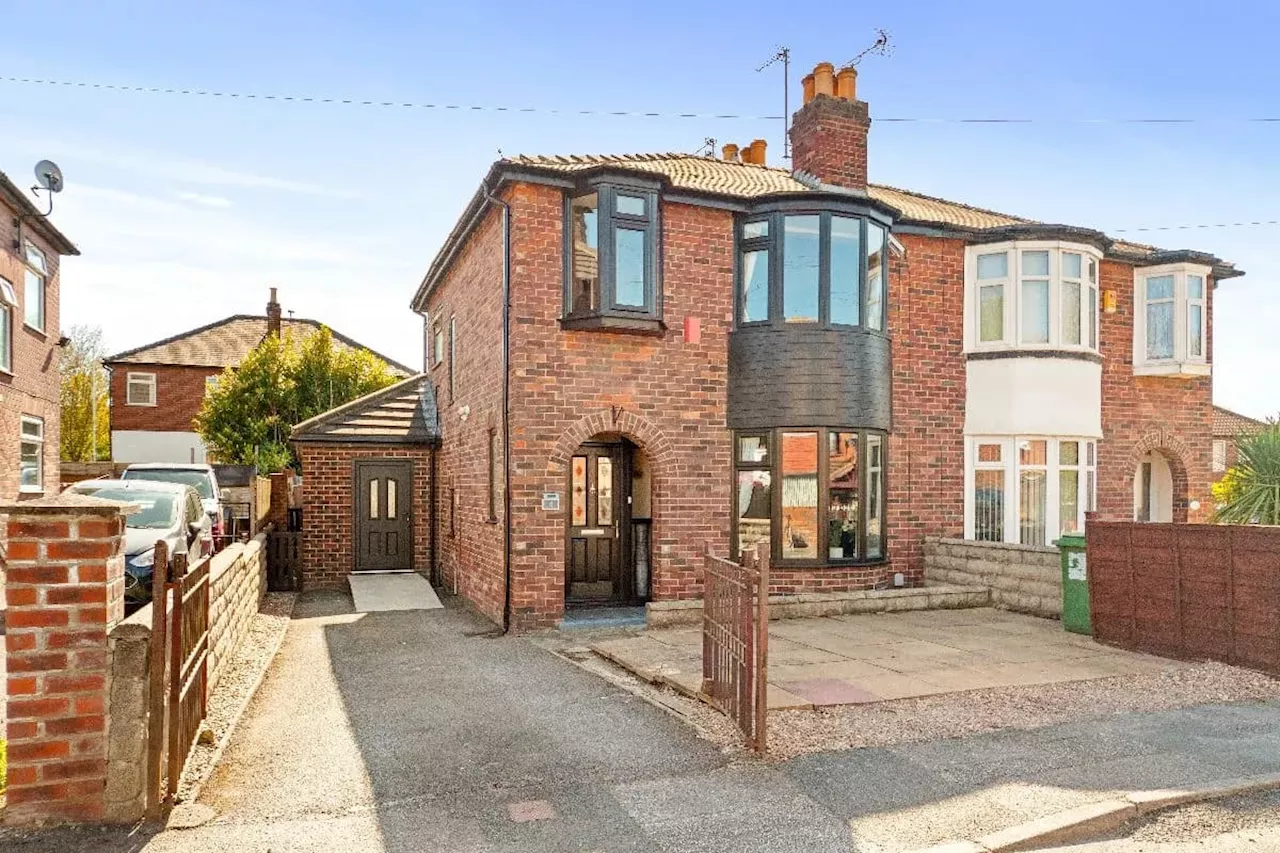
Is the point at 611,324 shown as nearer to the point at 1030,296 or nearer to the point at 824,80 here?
the point at 824,80

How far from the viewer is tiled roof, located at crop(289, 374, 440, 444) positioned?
52.8 feet

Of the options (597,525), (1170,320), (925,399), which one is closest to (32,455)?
(597,525)

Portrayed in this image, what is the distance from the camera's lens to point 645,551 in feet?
43.4

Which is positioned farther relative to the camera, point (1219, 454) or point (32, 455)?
point (1219, 454)

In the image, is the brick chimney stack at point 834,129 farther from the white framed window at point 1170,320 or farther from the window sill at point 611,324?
the white framed window at point 1170,320

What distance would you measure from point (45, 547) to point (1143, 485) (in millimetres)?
17479

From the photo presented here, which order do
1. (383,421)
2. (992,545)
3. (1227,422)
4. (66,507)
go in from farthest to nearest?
(1227,422)
(383,421)
(992,545)
(66,507)

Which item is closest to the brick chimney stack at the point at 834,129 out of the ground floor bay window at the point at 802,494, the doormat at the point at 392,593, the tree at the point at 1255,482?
the ground floor bay window at the point at 802,494

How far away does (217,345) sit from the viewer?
125 feet

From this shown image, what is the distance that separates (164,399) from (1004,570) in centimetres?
3414

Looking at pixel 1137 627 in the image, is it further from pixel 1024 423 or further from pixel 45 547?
pixel 45 547

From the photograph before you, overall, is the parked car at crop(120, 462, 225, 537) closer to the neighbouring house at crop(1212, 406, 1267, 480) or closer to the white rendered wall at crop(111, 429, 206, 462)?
the white rendered wall at crop(111, 429, 206, 462)

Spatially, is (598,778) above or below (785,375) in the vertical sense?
below

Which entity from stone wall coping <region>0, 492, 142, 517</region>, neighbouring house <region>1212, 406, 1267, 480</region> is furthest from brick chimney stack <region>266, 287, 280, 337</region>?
neighbouring house <region>1212, 406, 1267, 480</region>
